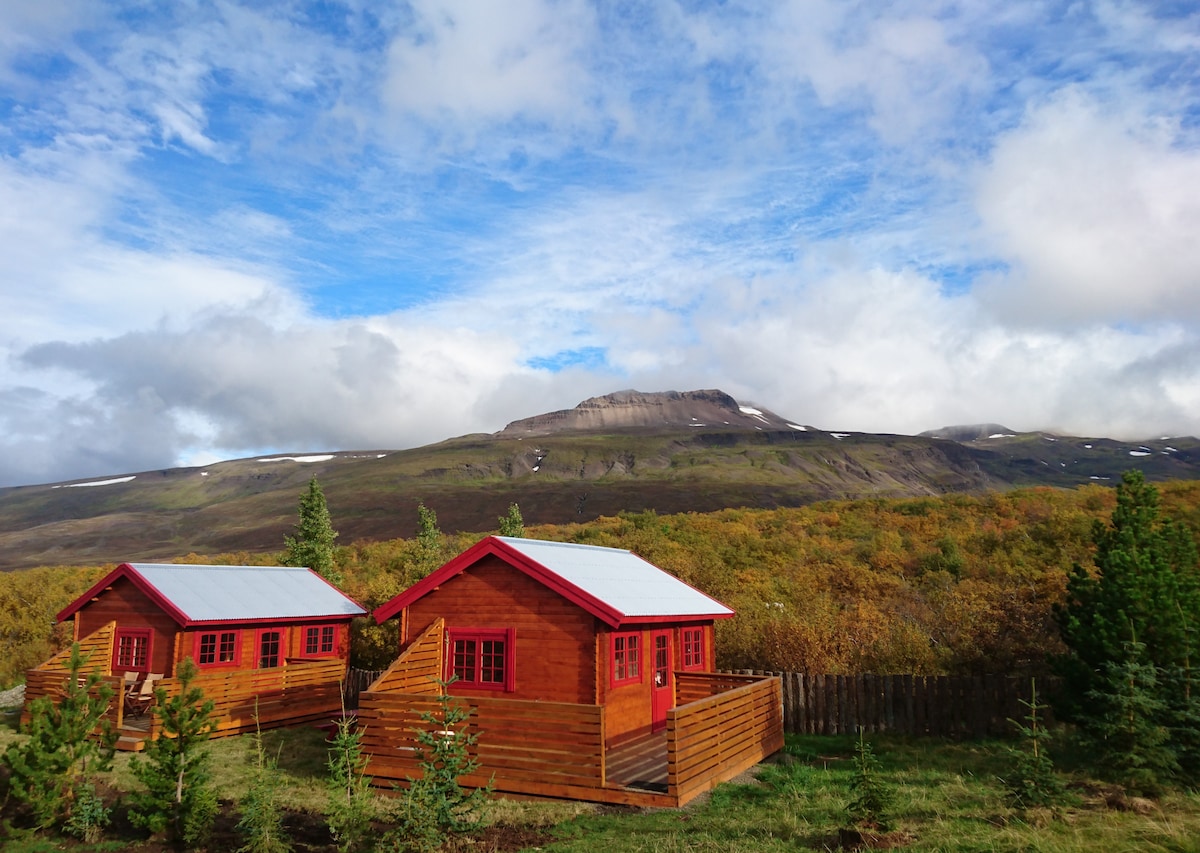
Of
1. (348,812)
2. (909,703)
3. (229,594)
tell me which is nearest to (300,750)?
(229,594)

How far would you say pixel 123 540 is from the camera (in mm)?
161625

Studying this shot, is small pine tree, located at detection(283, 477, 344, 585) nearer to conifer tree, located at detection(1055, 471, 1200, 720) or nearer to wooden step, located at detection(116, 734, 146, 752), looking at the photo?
wooden step, located at detection(116, 734, 146, 752)

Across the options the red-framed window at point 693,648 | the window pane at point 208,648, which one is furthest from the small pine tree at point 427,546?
the red-framed window at point 693,648

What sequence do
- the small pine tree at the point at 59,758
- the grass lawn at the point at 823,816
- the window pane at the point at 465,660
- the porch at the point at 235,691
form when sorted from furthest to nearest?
the porch at the point at 235,691, the window pane at the point at 465,660, the small pine tree at the point at 59,758, the grass lawn at the point at 823,816

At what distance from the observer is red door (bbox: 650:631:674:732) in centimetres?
1750

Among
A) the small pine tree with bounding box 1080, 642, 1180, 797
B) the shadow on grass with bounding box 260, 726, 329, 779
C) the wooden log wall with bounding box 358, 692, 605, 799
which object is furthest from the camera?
the shadow on grass with bounding box 260, 726, 329, 779

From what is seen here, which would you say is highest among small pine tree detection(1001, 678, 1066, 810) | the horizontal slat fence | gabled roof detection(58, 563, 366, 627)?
gabled roof detection(58, 563, 366, 627)

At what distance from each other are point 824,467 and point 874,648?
176 metres

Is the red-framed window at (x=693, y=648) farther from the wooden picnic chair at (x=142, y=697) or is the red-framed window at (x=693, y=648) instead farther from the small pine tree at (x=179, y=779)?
the wooden picnic chair at (x=142, y=697)

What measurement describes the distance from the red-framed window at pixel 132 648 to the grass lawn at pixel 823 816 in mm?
5488

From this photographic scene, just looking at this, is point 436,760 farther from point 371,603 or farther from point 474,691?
point 371,603

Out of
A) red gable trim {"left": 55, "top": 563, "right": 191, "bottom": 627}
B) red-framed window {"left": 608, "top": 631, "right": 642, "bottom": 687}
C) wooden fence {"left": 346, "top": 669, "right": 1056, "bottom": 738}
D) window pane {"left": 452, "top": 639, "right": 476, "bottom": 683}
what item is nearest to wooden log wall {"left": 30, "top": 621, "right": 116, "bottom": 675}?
red gable trim {"left": 55, "top": 563, "right": 191, "bottom": 627}

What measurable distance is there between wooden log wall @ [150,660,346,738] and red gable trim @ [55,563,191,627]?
163 cm

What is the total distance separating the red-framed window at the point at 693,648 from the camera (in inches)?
757
